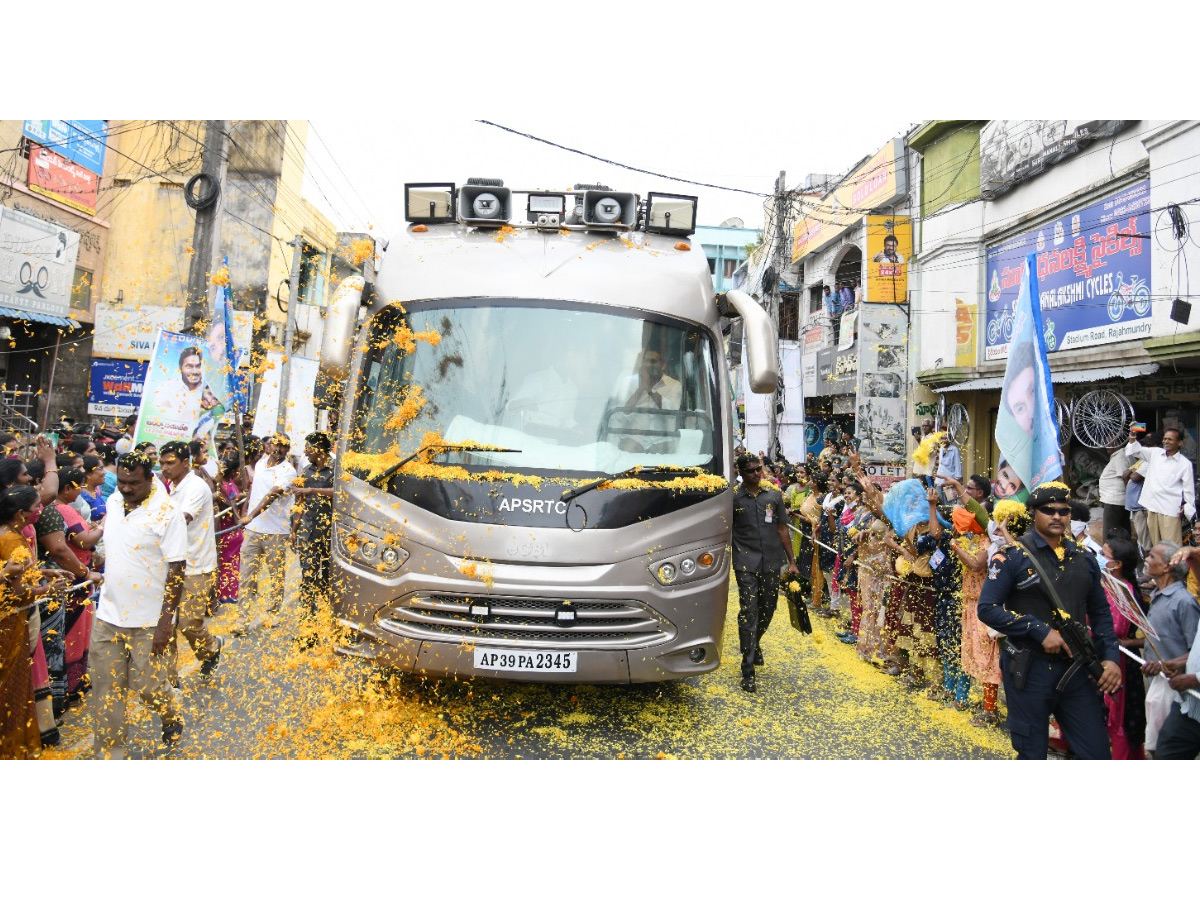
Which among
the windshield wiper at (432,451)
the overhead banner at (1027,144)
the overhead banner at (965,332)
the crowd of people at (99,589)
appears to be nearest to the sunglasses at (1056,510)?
the windshield wiper at (432,451)

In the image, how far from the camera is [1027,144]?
13211 millimetres

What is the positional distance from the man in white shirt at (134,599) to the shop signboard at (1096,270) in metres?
10.2

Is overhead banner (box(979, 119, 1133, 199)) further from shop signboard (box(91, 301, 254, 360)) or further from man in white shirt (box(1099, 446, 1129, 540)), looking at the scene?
shop signboard (box(91, 301, 254, 360))

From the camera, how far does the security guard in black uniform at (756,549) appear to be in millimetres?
6105

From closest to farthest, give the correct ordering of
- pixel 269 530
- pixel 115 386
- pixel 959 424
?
pixel 269 530
pixel 959 424
pixel 115 386

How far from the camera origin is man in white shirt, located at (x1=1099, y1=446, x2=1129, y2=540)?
32.1ft

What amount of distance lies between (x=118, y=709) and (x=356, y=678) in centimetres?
142

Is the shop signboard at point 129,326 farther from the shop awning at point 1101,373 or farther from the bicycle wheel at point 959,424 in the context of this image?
the shop awning at point 1101,373

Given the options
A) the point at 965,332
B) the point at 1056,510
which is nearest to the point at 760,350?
the point at 1056,510

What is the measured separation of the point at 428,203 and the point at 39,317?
12833 millimetres

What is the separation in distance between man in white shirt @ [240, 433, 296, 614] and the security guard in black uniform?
4.20m

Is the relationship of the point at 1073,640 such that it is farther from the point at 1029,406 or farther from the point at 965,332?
the point at 965,332

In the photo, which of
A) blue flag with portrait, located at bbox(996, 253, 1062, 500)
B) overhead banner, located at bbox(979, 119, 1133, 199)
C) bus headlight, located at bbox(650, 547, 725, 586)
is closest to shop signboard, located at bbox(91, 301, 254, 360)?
bus headlight, located at bbox(650, 547, 725, 586)

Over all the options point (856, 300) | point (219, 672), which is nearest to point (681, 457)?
point (219, 672)
